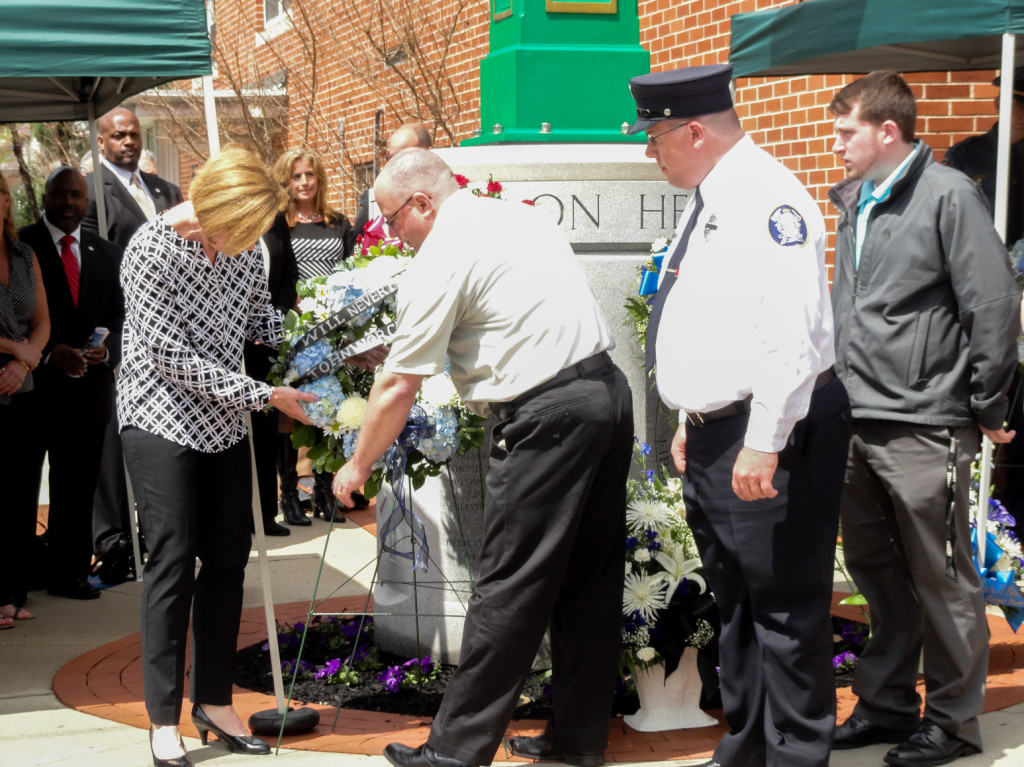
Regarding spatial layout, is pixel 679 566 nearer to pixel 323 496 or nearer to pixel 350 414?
pixel 350 414

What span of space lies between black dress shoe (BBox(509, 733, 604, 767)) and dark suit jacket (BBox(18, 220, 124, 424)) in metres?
3.32

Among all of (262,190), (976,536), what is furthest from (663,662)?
(262,190)

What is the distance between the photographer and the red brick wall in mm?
6871

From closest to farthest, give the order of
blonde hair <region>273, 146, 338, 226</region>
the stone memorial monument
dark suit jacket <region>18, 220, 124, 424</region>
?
the stone memorial monument, dark suit jacket <region>18, 220, 124, 424</region>, blonde hair <region>273, 146, 338, 226</region>

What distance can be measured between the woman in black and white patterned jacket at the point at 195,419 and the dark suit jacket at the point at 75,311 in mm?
2442

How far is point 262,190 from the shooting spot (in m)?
3.95

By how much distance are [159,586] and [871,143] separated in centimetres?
274

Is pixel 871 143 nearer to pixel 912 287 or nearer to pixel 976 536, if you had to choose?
pixel 912 287

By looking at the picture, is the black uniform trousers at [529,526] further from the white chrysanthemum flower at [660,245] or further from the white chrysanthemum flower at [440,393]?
the white chrysanthemum flower at [660,245]

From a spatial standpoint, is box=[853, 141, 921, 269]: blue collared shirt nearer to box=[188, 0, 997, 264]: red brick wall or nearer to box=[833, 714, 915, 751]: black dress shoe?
box=[833, 714, 915, 751]: black dress shoe

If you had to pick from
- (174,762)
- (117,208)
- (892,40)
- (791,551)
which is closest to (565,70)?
(892,40)

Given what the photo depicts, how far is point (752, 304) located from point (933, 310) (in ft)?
3.11

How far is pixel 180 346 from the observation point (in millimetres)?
3938

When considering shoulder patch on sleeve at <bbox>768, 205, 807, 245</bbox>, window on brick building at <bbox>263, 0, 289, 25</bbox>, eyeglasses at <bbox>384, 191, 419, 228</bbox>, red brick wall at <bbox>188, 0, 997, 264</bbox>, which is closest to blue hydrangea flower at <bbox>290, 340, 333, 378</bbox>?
eyeglasses at <bbox>384, 191, 419, 228</bbox>
